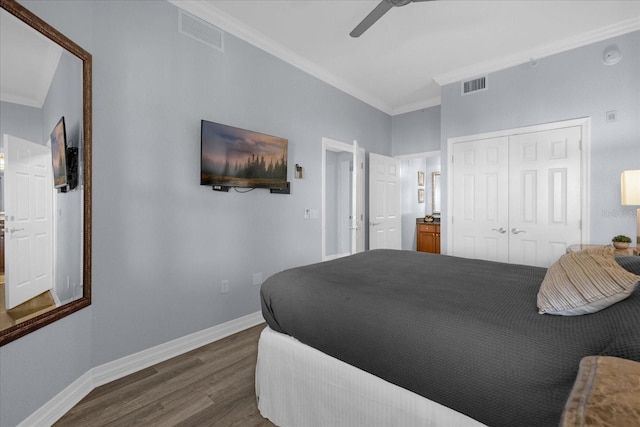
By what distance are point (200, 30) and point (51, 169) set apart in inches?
68.2

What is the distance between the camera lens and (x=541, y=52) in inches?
133

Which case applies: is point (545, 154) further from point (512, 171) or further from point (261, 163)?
point (261, 163)

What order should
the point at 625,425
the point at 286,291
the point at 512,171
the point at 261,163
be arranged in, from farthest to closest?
the point at 512,171, the point at 261,163, the point at 286,291, the point at 625,425

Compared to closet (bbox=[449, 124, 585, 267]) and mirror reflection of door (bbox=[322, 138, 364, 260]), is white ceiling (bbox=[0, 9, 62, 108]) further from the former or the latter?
mirror reflection of door (bbox=[322, 138, 364, 260])

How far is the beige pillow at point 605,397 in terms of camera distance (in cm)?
34

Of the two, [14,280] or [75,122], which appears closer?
[14,280]

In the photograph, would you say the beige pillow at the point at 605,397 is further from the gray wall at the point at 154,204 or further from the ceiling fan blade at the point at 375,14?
the ceiling fan blade at the point at 375,14

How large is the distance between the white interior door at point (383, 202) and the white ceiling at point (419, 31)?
4.50ft

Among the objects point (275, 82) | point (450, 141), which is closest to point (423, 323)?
point (275, 82)

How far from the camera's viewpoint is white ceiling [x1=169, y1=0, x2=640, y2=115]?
105 inches

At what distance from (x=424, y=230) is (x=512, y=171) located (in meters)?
2.52

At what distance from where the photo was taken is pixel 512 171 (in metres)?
3.64

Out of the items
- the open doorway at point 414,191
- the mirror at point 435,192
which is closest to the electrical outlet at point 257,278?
the open doorway at point 414,191

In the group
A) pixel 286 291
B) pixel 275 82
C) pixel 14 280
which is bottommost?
pixel 286 291
